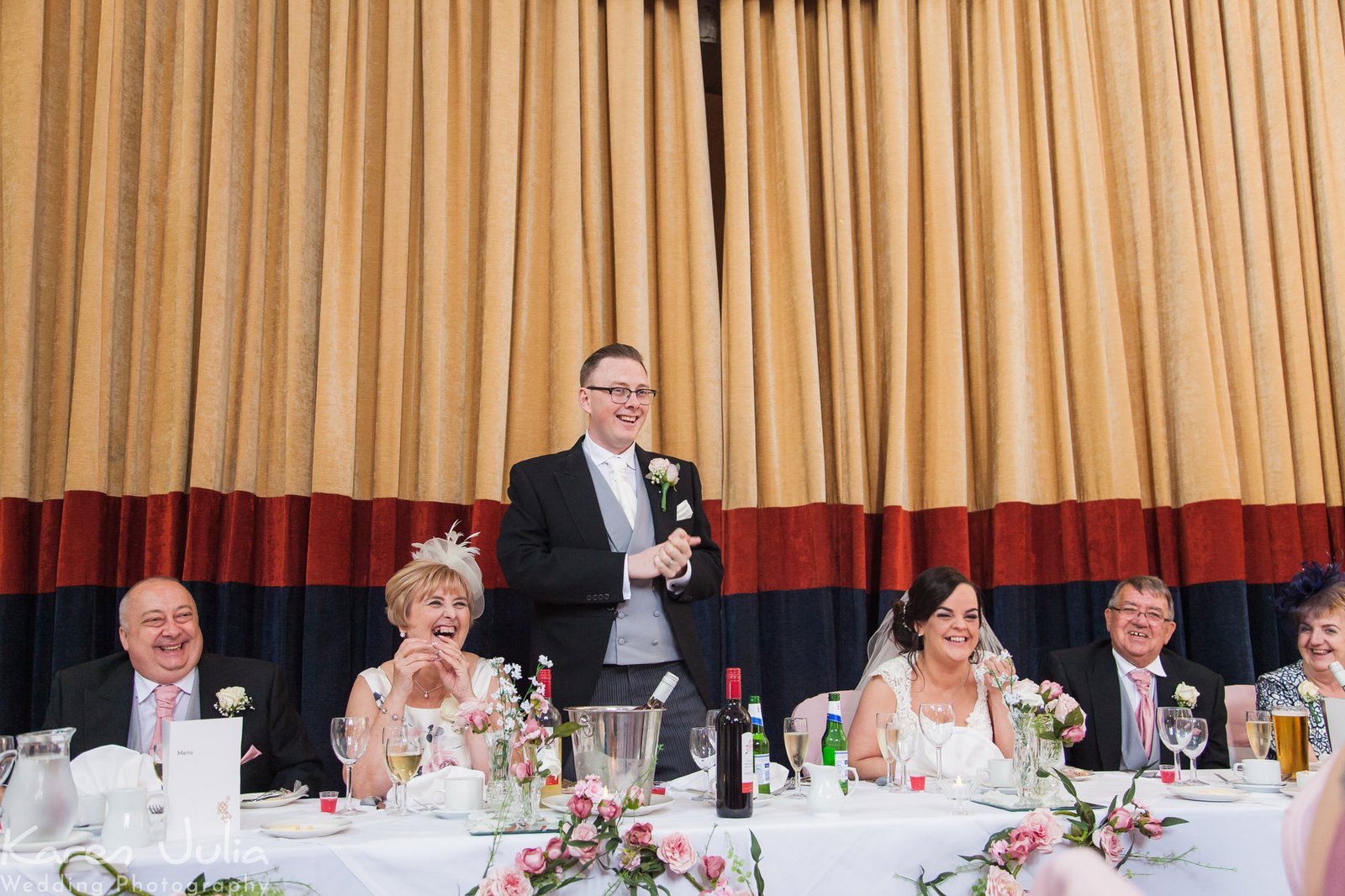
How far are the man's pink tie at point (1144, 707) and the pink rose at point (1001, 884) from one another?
1.76m

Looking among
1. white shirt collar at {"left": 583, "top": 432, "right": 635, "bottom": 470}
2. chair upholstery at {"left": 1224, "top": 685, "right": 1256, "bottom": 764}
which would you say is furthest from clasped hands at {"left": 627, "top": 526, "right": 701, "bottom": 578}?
chair upholstery at {"left": 1224, "top": 685, "right": 1256, "bottom": 764}

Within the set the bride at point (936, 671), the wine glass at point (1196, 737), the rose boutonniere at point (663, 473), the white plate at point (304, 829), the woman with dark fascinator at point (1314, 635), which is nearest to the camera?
the white plate at point (304, 829)

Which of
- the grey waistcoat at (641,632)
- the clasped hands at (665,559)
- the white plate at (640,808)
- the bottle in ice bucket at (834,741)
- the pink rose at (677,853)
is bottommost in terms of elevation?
the pink rose at (677,853)

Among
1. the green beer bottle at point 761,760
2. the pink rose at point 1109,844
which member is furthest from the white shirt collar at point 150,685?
the pink rose at point 1109,844

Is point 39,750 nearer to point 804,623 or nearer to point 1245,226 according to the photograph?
point 804,623

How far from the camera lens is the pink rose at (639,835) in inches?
68.7

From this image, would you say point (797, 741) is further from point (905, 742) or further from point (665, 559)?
point (665, 559)

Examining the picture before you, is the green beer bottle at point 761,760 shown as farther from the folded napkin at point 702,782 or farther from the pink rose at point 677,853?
the pink rose at point 677,853

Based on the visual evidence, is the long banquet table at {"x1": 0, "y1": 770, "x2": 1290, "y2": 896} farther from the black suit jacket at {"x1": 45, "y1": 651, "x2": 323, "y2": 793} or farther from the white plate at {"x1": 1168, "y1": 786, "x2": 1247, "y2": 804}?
the black suit jacket at {"x1": 45, "y1": 651, "x2": 323, "y2": 793}

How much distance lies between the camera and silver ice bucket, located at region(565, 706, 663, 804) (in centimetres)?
194

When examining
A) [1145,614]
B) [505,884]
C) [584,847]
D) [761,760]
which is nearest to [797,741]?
[761,760]

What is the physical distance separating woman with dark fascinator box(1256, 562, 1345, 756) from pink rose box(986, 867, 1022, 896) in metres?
1.93

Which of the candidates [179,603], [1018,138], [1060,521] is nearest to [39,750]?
[179,603]

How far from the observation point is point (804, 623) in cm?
417
